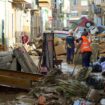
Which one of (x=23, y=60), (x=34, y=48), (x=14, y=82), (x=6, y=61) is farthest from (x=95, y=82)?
(x=34, y=48)

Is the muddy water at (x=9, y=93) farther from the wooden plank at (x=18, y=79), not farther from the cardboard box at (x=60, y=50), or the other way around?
the cardboard box at (x=60, y=50)

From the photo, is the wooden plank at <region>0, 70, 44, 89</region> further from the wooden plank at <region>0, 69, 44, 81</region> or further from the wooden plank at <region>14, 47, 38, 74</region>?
the wooden plank at <region>14, 47, 38, 74</region>

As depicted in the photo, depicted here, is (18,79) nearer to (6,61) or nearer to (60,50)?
(6,61)

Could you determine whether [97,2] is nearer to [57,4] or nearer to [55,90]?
[57,4]

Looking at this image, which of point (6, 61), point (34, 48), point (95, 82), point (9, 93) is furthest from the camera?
point (34, 48)

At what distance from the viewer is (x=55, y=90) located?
36.7 ft

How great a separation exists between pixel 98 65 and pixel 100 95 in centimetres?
539

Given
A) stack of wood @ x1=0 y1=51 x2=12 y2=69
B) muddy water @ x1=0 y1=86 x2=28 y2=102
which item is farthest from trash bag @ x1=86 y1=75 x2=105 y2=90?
stack of wood @ x1=0 y1=51 x2=12 y2=69

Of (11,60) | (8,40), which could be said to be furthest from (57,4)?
(11,60)

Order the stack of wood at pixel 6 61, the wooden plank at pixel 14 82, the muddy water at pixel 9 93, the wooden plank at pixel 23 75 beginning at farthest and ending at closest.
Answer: the stack of wood at pixel 6 61 → the wooden plank at pixel 23 75 → the wooden plank at pixel 14 82 → the muddy water at pixel 9 93

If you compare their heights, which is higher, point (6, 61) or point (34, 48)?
point (6, 61)

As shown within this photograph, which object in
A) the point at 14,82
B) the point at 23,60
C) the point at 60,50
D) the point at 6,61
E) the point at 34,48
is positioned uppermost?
the point at 23,60

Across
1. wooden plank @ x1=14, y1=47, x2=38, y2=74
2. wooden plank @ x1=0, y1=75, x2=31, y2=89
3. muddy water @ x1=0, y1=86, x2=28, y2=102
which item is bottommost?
muddy water @ x1=0, y1=86, x2=28, y2=102

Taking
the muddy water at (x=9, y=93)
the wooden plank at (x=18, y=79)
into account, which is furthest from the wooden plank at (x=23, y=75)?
the muddy water at (x=9, y=93)
